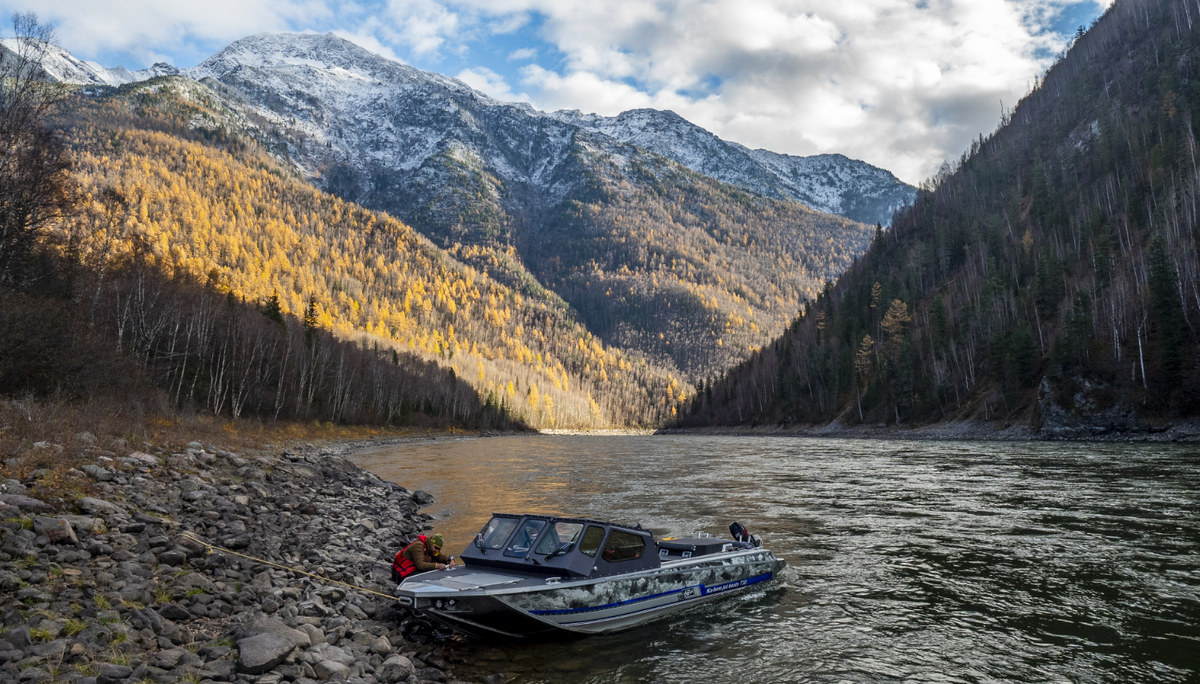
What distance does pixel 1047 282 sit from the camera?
308 ft

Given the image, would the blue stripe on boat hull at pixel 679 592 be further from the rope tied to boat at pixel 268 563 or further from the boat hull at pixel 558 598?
the rope tied to boat at pixel 268 563

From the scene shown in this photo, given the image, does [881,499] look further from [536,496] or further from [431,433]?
[431,433]

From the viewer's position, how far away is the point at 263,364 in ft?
261

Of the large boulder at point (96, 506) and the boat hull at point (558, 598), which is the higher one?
the large boulder at point (96, 506)

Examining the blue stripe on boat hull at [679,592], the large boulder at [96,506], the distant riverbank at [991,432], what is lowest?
the blue stripe on boat hull at [679,592]

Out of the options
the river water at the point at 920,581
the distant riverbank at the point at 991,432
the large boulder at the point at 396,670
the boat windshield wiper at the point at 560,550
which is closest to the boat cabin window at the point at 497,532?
the boat windshield wiper at the point at 560,550

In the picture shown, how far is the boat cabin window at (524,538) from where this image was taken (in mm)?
Result: 14991

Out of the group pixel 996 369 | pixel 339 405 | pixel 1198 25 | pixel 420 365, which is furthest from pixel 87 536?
pixel 1198 25

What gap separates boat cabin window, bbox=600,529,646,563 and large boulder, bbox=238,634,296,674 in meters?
7.20

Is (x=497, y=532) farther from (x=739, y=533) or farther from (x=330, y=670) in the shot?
(x=739, y=533)

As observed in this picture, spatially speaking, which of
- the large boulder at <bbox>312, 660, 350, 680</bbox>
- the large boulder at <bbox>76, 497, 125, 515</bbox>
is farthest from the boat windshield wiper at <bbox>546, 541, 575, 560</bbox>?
the large boulder at <bbox>76, 497, 125, 515</bbox>

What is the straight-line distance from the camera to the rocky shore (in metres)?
9.16

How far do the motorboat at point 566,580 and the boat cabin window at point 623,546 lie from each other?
2cm

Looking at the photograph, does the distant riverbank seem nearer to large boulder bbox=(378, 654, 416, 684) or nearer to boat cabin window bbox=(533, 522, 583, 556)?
boat cabin window bbox=(533, 522, 583, 556)
